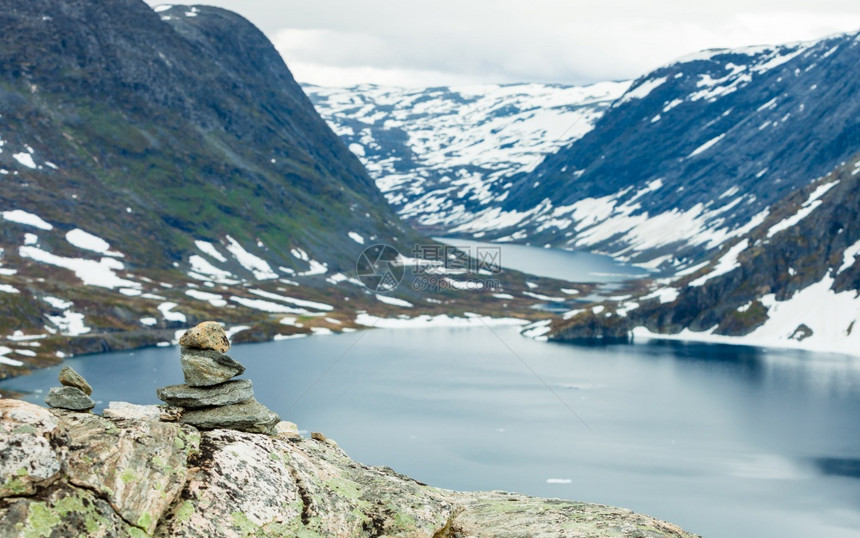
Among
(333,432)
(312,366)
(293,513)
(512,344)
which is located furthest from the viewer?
(512,344)

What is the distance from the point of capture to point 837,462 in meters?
97.2

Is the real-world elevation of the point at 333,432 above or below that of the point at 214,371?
below

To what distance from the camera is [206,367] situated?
75.4 ft

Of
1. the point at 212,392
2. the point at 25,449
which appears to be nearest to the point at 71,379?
the point at 212,392

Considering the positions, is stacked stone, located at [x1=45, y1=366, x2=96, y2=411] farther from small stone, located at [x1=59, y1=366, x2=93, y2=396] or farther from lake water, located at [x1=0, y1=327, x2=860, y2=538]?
lake water, located at [x1=0, y1=327, x2=860, y2=538]

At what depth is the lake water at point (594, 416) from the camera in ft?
282

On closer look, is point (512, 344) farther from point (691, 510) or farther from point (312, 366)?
point (691, 510)

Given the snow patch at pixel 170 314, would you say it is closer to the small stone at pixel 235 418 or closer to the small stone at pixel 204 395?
the small stone at pixel 204 395

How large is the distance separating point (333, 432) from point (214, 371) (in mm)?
87719

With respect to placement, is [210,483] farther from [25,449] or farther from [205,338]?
[205,338]

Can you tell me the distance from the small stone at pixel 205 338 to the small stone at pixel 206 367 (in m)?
0.13

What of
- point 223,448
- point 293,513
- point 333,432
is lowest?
point 333,432

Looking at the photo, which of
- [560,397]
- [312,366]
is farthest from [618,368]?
[312,366]

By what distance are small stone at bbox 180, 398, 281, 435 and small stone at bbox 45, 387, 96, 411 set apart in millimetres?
2313
